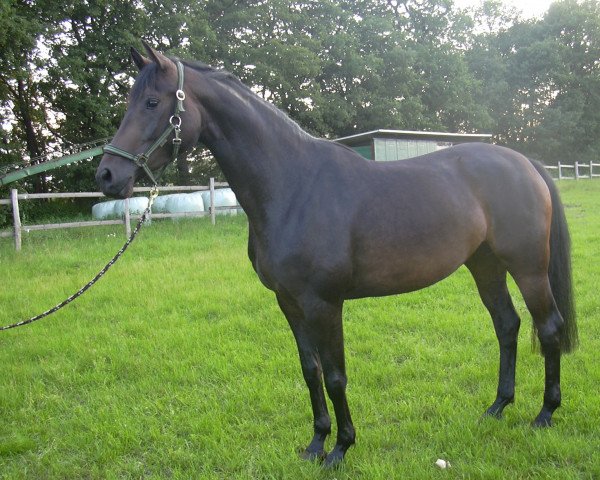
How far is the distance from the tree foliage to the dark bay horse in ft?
48.2

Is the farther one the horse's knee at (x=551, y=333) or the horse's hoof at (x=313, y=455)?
the horse's knee at (x=551, y=333)

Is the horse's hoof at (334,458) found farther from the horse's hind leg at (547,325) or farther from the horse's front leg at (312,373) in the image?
the horse's hind leg at (547,325)

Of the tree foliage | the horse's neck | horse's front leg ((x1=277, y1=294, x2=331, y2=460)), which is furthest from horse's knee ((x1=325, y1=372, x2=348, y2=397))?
the tree foliage

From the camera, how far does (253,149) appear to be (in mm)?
2502

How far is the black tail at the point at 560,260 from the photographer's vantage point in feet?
10.6

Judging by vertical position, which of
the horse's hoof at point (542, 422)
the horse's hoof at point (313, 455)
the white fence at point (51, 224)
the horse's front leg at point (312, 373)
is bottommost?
the horse's hoof at point (313, 455)

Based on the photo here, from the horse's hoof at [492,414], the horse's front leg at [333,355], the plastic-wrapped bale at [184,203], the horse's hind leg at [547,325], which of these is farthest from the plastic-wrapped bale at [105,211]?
the horse's hind leg at [547,325]

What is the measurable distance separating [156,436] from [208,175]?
20725mm

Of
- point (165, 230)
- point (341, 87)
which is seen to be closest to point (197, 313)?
point (165, 230)

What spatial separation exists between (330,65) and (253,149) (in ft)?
91.4

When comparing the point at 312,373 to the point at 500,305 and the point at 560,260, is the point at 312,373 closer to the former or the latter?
the point at 500,305

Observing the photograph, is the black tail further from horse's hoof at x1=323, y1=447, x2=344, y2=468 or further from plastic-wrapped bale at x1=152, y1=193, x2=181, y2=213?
plastic-wrapped bale at x1=152, y1=193, x2=181, y2=213

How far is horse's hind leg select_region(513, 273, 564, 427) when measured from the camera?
2.99 m

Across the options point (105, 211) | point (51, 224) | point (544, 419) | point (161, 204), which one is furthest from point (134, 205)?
point (544, 419)
